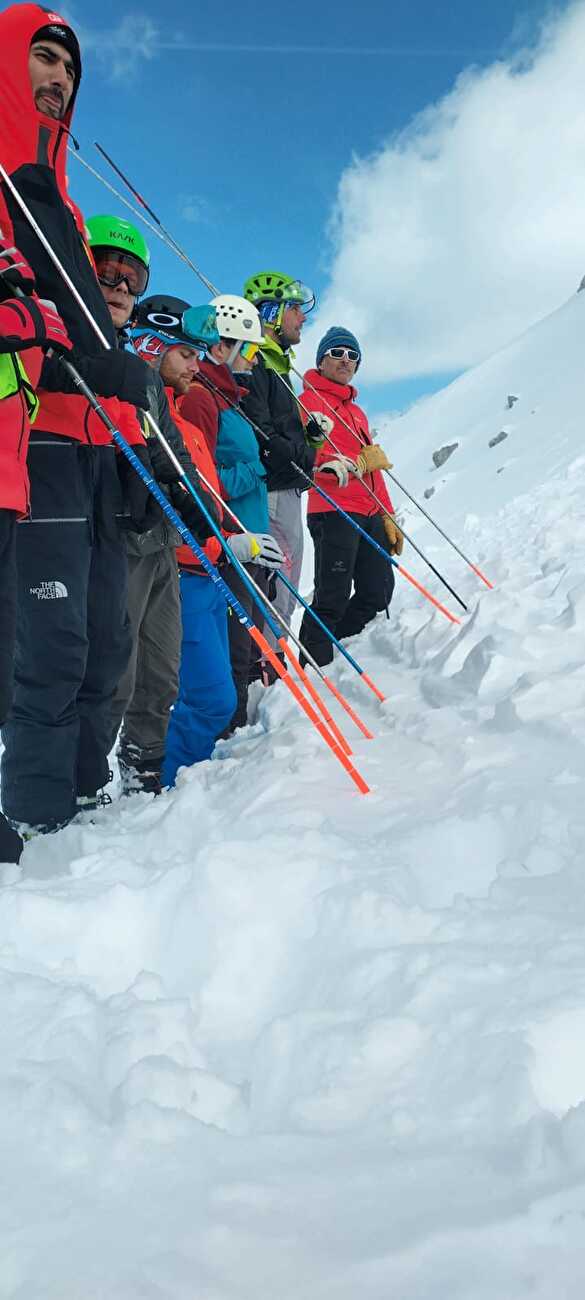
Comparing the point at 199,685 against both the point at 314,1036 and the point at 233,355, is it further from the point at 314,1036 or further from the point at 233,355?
the point at 314,1036

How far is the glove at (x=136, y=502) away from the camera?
11.5ft

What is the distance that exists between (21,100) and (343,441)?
454 cm

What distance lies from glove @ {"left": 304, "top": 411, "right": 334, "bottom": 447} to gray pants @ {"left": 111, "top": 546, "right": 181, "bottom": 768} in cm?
235

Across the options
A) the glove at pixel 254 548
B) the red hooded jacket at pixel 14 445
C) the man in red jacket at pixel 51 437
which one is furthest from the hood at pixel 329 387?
the red hooded jacket at pixel 14 445

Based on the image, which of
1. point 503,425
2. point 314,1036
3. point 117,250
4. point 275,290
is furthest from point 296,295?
point 503,425

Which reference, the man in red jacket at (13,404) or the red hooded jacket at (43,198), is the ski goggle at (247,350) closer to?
the red hooded jacket at (43,198)

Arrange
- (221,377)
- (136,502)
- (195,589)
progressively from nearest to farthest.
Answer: (136,502)
(195,589)
(221,377)

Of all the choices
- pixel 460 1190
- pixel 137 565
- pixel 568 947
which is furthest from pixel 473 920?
pixel 137 565

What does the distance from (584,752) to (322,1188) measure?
1.78 metres

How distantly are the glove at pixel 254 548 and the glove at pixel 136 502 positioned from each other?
2.54 feet

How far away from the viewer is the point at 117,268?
12.2ft

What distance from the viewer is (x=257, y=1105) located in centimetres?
144

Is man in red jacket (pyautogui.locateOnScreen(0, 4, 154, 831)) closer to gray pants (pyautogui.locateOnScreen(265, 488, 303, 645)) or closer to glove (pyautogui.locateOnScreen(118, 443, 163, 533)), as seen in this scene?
glove (pyautogui.locateOnScreen(118, 443, 163, 533))

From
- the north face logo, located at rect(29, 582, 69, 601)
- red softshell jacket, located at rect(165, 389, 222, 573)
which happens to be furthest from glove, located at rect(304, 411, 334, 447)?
the north face logo, located at rect(29, 582, 69, 601)
